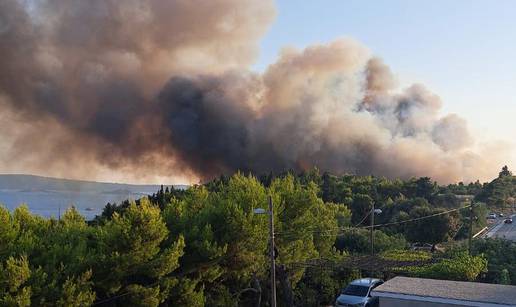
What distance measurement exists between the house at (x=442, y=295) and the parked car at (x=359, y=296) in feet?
10.0

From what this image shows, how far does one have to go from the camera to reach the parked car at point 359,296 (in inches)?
723

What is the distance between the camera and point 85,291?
14.5 m

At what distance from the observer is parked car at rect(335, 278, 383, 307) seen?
1836cm

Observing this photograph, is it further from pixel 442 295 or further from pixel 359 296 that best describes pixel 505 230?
pixel 442 295

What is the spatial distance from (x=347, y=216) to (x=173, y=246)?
20.0m

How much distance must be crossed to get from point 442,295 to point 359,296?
527 cm

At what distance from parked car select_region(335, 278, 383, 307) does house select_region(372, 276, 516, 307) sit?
3063 millimetres

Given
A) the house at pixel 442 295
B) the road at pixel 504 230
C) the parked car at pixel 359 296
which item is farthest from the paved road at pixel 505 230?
the house at pixel 442 295

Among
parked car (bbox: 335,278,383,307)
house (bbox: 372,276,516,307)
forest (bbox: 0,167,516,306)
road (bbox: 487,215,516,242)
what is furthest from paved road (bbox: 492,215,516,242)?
house (bbox: 372,276,516,307)

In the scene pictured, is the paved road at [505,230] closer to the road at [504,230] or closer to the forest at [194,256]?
the road at [504,230]

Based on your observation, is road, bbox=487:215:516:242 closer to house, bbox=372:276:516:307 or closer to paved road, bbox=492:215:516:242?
paved road, bbox=492:215:516:242

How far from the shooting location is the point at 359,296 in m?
18.8

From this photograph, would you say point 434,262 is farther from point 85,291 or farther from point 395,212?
point 395,212

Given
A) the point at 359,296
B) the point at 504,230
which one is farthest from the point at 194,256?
the point at 504,230
